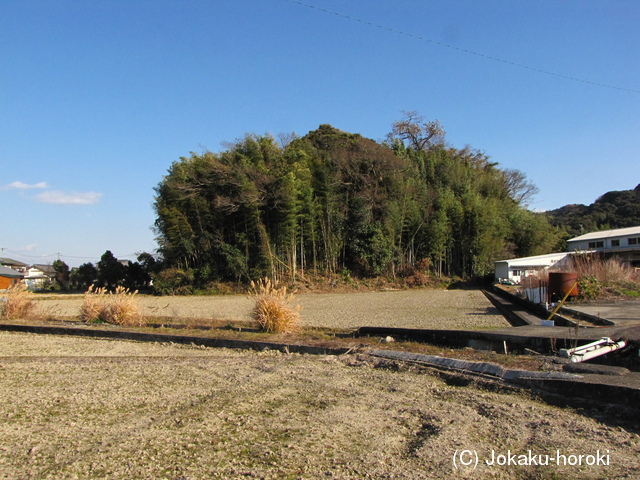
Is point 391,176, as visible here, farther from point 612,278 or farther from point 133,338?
point 133,338

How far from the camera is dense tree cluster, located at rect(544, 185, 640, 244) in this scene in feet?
169

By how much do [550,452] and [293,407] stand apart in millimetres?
1779

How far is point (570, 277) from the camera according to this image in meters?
9.49

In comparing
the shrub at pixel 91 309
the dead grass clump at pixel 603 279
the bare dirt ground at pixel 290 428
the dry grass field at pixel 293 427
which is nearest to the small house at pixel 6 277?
the shrub at pixel 91 309

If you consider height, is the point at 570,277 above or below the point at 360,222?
below

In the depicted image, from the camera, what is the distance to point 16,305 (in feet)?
35.5

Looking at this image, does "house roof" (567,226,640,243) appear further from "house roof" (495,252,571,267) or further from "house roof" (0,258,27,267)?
"house roof" (0,258,27,267)

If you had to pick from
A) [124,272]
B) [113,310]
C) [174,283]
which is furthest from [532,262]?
[124,272]

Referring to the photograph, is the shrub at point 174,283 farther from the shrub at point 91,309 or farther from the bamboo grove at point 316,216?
the shrub at point 91,309

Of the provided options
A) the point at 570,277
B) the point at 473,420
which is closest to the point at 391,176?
the point at 570,277

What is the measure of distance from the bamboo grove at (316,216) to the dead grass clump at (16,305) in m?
11.3

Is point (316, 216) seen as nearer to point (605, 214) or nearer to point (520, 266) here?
point (520, 266)

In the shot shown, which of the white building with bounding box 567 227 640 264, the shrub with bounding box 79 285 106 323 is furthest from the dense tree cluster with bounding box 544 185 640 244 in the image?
the shrub with bounding box 79 285 106 323

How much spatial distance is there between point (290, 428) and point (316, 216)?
19958mm
